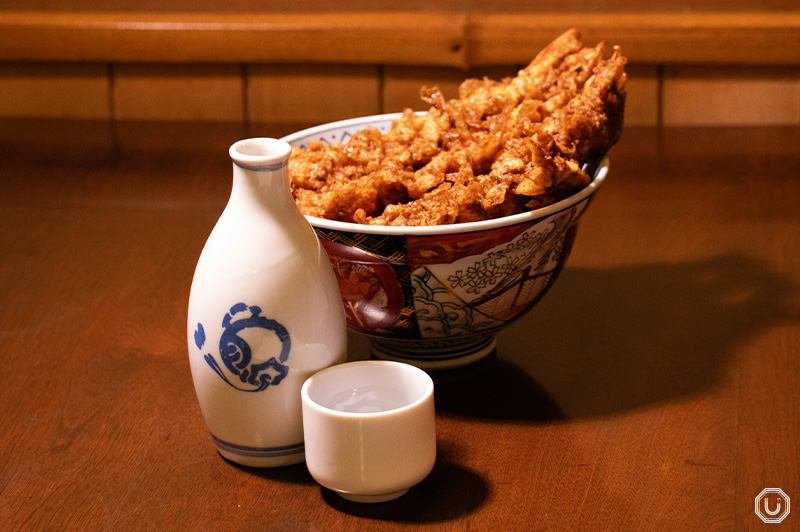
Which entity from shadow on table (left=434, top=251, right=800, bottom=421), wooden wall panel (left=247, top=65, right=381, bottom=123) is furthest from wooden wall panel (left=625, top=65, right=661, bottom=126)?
shadow on table (left=434, top=251, right=800, bottom=421)

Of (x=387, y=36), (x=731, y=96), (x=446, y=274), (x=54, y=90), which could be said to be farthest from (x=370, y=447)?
(x=54, y=90)

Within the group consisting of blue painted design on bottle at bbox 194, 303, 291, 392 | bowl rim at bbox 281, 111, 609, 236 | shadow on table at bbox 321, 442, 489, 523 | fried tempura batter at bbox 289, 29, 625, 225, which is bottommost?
shadow on table at bbox 321, 442, 489, 523

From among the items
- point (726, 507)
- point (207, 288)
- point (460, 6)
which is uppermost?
point (460, 6)

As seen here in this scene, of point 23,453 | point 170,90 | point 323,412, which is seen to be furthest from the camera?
point 170,90

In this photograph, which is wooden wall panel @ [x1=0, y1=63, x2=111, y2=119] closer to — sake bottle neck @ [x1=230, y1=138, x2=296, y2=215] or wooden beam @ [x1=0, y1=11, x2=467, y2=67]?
wooden beam @ [x1=0, y1=11, x2=467, y2=67]

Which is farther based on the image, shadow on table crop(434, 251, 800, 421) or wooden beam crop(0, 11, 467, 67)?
wooden beam crop(0, 11, 467, 67)

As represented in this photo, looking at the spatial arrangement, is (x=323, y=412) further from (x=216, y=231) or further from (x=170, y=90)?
(x=170, y=90)

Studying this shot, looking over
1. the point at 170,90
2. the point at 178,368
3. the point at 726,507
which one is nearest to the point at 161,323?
the point at 178,368
